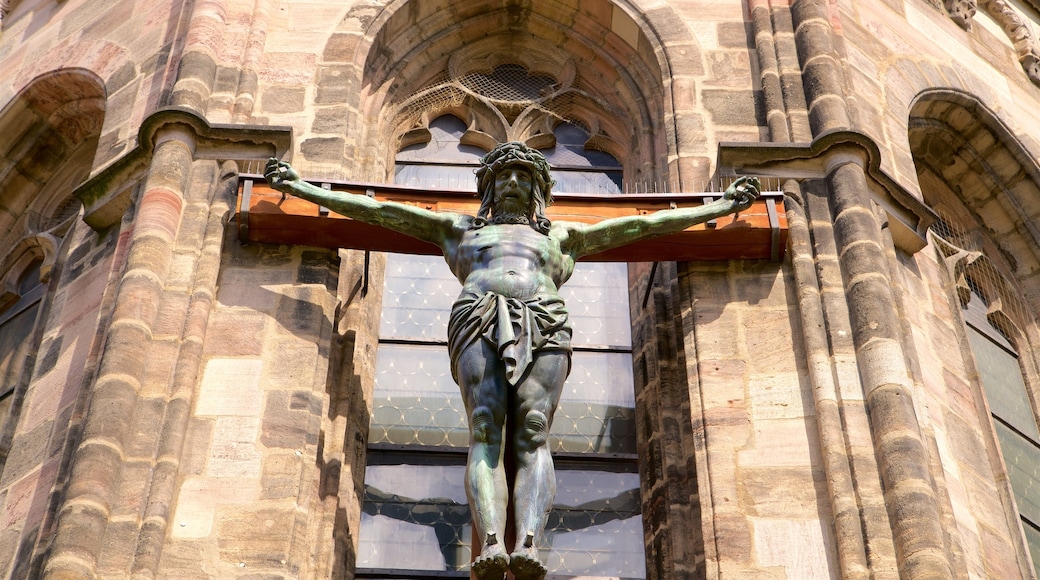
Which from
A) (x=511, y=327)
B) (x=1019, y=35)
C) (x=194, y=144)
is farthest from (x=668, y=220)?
(x=1019, y=35)

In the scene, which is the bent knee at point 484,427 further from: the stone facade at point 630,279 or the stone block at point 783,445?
the stone block at point 783,445

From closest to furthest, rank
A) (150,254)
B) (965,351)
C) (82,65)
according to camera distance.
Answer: (150,254)
(965,351)
(82,65)

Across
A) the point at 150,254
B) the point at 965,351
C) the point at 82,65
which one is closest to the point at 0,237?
the point at 82,65

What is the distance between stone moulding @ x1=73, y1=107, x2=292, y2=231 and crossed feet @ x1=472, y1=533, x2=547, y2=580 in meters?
4.52

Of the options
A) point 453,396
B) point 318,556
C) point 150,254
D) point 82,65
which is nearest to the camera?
point 318,556

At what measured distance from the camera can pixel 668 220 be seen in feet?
39.8

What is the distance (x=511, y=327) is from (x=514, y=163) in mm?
1286

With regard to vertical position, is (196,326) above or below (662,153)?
below

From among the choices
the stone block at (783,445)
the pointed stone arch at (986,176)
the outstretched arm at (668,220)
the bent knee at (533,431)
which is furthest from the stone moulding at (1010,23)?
the bent knee at (533,431)

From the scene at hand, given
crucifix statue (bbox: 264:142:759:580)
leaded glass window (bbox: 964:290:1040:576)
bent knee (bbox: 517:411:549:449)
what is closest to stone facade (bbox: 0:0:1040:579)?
leaded glass window (bbox: 964:290:1040:576)

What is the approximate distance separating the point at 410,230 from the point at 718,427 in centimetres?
226

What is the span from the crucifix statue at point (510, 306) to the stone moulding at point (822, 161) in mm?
1364

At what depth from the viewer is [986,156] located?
1650 cm

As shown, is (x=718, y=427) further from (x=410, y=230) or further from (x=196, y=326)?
(x=196, y=326)
